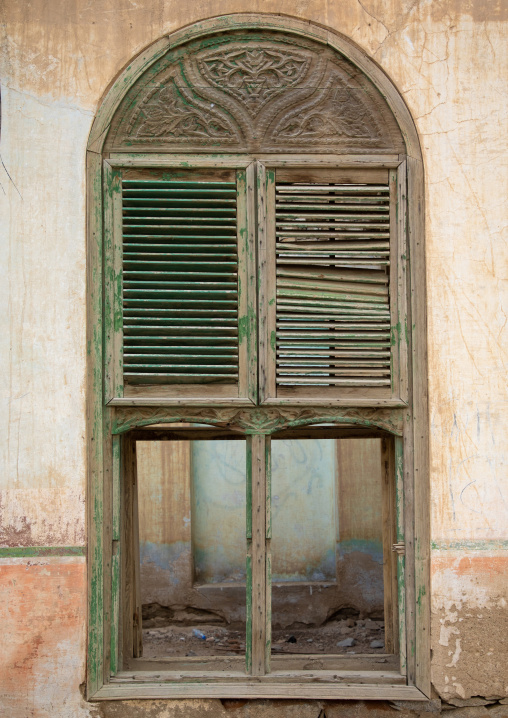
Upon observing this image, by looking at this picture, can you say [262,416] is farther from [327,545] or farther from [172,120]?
[327,545]

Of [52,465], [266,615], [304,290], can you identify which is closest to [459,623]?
[266,615]

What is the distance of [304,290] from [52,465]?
5.53 ft

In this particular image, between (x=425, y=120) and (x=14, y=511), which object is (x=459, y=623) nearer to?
(x=14, y=511)

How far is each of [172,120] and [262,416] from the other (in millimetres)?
1741

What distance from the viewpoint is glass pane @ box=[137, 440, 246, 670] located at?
26.7 feet

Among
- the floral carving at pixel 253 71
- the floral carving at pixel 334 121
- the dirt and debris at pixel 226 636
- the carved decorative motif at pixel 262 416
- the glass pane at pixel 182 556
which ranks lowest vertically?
the dirt and debris at pixel 226 636

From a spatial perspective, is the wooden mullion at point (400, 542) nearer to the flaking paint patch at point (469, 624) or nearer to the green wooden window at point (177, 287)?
the flaking paint patch at point (469, 624)

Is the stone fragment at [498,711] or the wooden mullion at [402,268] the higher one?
the wooden mullion at [402,268]

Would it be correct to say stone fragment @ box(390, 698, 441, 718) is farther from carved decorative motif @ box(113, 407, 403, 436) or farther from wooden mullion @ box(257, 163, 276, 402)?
wooden mullion @ box(257, 163, 276, 402)

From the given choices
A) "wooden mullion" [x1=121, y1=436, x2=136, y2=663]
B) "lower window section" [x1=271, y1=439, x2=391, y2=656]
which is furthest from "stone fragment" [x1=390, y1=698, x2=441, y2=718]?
"lower window section" [x1=271, y1=439, x2=391, y2=656]

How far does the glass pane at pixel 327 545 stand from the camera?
313 inches

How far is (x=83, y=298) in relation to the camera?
401 cm

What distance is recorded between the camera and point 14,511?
3.96 m

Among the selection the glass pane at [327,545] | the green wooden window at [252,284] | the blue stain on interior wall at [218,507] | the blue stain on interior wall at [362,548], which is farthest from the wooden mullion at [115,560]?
the blue stain on interior wall at [218,507]
